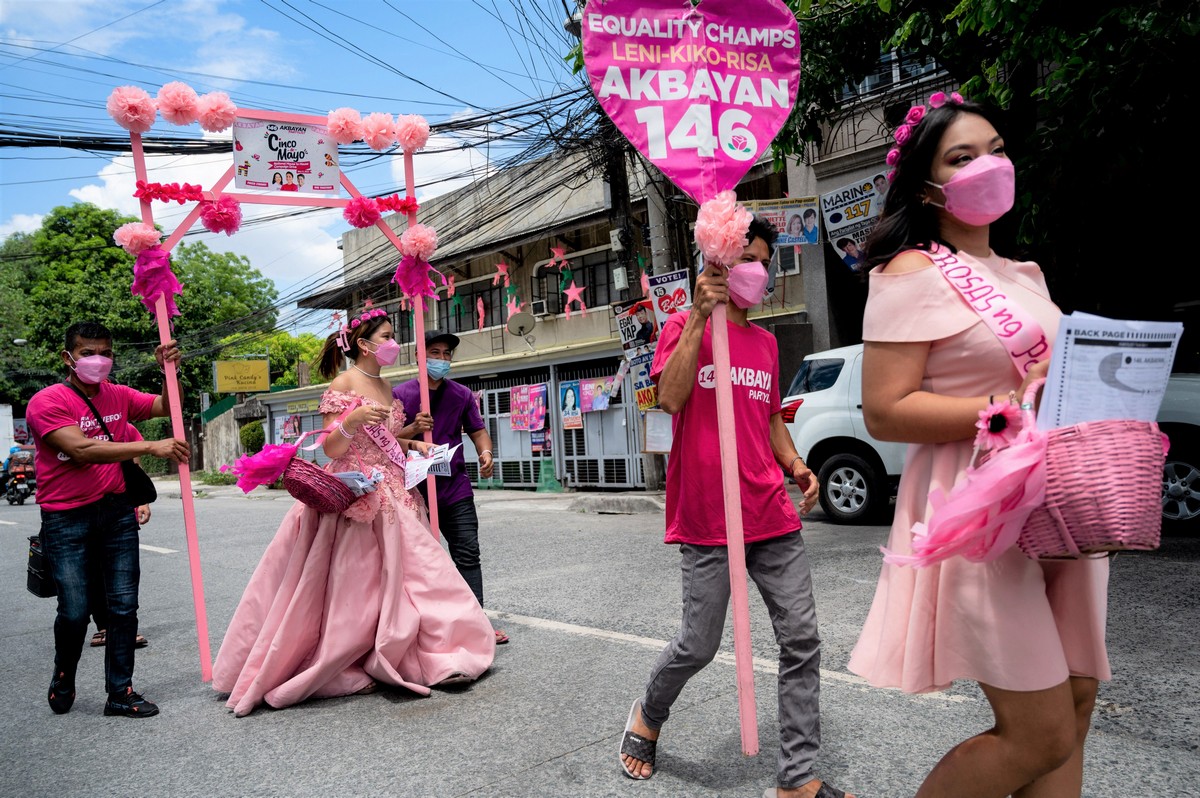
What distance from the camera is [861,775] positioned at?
3.07m

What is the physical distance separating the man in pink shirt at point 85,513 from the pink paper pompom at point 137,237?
462 millimetres

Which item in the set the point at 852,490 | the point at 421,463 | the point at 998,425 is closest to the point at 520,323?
the point at 852,490

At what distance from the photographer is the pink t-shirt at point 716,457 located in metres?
3.04

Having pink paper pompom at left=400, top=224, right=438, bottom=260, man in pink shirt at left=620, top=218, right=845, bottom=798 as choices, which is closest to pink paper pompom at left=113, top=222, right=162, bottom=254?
pink paper pompom at left=400, top=224, right=438, bottom=260

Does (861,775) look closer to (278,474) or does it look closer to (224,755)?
(224,755)

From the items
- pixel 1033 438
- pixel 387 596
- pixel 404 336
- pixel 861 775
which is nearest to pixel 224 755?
pixel 387 596

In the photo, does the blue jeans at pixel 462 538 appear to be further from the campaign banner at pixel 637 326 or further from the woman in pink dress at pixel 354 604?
the campaign banner at pixel 637 326

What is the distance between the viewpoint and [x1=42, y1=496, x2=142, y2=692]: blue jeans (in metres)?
4.43

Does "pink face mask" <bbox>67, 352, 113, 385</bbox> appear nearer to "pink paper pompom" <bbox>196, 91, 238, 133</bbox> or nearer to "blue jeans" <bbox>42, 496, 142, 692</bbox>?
"blue jeans" <bbox>42, 496, 142, 692</bbox>

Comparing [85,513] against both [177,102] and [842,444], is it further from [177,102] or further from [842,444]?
[842,444]

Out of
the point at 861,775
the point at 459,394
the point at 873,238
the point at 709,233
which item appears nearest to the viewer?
the point at 873,238

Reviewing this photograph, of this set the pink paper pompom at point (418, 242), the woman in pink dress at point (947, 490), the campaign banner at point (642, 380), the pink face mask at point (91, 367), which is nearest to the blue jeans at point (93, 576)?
the pink face mask at point (91, 367)

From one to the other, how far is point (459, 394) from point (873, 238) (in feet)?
12.8

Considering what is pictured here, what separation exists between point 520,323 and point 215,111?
14.5 meters
